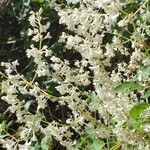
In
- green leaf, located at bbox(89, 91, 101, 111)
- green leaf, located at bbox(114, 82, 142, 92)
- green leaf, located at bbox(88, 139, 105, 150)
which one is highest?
green leaf, located at bbox(114, 82, 142, 92)

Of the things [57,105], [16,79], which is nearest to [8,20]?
[57,105]

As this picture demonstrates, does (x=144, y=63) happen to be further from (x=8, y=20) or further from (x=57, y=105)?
(x=8, y=20)

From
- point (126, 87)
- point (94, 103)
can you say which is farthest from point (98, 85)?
point (126, 87)

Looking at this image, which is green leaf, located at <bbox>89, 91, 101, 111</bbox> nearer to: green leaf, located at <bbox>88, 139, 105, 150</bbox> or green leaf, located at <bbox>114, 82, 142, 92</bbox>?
green leaf, located at <bbox>88, 139, 105, 150</bbox>

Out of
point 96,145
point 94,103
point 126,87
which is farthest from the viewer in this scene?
point 94,103

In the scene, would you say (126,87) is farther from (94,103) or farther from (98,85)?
(94,103)

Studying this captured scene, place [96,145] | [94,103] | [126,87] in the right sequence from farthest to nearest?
[94,103]
[96,145]
[126,87]

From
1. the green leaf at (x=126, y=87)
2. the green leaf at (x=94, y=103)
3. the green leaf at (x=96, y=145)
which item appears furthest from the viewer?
the green leaf at (x=94, y=103)

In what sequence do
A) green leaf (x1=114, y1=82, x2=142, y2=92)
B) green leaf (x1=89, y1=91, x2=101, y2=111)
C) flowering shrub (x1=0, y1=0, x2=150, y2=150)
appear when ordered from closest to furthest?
1. green leaf (x1=114, y1=82, x2=142, y2=92)
2. flowering shrub (x1=0, y1=0, x2=150, y2=150)
3. green leaf (x1=89, y1=91, x2=101, y2=111)

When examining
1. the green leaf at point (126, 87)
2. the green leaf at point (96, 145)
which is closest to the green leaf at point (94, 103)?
the green leaf at point (96, 145)

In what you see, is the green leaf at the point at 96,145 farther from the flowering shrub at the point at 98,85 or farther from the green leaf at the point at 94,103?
the green leaf at the point at 94,103

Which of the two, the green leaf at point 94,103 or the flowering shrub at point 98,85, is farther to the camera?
the green leaf at point 94,103

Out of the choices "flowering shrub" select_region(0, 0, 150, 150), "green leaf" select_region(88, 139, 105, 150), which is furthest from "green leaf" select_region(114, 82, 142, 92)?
"green leaf" select_region(88, 139, 105, 150)
